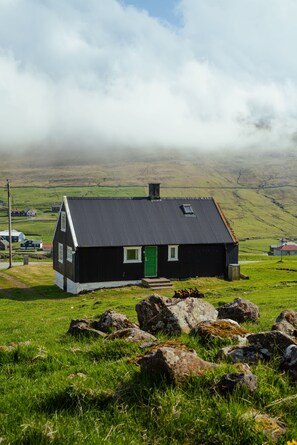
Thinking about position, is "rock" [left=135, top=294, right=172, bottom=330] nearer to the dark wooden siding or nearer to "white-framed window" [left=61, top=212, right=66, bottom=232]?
the dark wooden siding

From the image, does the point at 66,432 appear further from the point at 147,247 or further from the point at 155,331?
the point at 147,247

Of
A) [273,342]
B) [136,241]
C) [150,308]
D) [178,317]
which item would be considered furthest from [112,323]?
[136,241]

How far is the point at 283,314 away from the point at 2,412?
905 cm

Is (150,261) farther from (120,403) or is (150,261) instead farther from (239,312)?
(120,403)

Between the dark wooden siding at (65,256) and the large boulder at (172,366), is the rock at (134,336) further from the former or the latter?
the dark wooden siding at (65,256)

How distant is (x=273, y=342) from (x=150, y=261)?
130 feet

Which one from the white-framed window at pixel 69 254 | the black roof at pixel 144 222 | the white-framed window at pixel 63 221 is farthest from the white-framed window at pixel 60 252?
the black roof at pixel 144 222

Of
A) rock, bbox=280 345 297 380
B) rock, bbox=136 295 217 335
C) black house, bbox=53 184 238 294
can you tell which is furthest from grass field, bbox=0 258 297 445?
black house, bbox=53 184 238 294

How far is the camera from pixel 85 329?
1375 centimetres

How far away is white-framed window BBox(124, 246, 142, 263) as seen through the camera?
47844 millimetres

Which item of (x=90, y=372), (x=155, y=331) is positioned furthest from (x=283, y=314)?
(x=90, y=372)

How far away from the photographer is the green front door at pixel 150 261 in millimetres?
48656

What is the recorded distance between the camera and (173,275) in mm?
49594

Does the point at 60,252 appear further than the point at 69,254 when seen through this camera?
Yes
